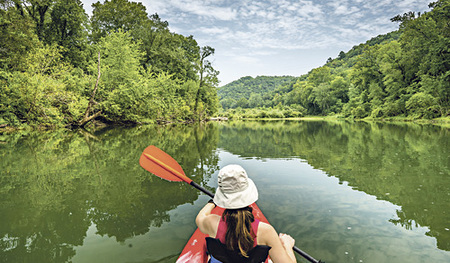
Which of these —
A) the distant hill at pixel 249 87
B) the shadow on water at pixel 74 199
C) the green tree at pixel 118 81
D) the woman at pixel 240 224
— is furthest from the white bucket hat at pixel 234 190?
the distant hill at pixel 249 87

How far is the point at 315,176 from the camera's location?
5.87 meters

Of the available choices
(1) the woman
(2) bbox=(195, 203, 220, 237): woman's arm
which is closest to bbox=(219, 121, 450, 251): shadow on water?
(1) the woman

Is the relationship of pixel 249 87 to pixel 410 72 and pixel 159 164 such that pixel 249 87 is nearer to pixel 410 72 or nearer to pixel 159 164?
pixel 410 72

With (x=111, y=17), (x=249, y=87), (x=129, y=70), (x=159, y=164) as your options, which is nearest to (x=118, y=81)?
(x=129, y=70)

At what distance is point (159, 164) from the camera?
9.68 feet

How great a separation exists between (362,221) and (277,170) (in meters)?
3.11

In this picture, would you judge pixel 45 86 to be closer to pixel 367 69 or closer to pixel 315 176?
pixel 315 176

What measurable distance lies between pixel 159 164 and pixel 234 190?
1703 millimetres

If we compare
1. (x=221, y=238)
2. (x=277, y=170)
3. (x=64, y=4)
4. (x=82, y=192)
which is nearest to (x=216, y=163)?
(x=277, y=170)

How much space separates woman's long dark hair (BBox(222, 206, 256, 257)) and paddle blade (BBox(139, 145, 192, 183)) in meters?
1.48

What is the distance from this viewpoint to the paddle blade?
2958mm

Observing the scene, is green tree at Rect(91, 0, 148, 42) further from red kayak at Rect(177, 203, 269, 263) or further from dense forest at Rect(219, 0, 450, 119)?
dense forest at Rect(219, 0, 450, 119)

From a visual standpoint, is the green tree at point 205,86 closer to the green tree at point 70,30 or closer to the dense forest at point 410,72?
the green tree at point 70,30

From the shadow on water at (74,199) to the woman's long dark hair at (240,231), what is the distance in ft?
6.99
